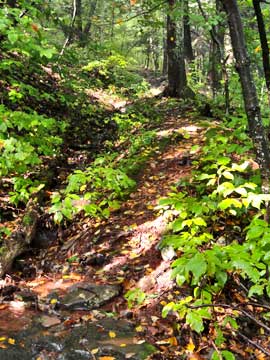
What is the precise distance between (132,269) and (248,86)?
245 cm

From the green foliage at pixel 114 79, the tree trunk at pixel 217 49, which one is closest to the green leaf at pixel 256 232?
the tree trunk at pixel 217 49

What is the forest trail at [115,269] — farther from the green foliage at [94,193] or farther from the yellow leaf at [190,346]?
the green foliage at [94,193]

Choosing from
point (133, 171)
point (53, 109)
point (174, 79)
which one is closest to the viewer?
point (133, 171)

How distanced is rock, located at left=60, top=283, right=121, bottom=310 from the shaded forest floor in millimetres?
77

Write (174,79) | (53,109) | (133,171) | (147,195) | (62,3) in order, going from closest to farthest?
1. (147,195)
2. (133,171)
3. (53,109)
4. (174,79)
5. (62,3)

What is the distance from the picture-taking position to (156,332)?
3.63 meters

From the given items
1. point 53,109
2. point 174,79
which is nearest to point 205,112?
point 174,79

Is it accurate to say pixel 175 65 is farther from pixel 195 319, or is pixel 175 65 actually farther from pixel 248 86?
pixel 195 319

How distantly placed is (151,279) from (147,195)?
74.7 inches

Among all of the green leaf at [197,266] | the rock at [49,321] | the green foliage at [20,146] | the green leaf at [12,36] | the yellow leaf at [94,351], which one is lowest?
the yellow leaf at [94,351]

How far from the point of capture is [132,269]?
4625mm

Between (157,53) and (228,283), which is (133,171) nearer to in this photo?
(228,283)

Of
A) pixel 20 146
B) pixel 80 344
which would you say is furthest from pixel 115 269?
pixel 20 146

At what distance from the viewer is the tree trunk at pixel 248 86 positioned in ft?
11.5
